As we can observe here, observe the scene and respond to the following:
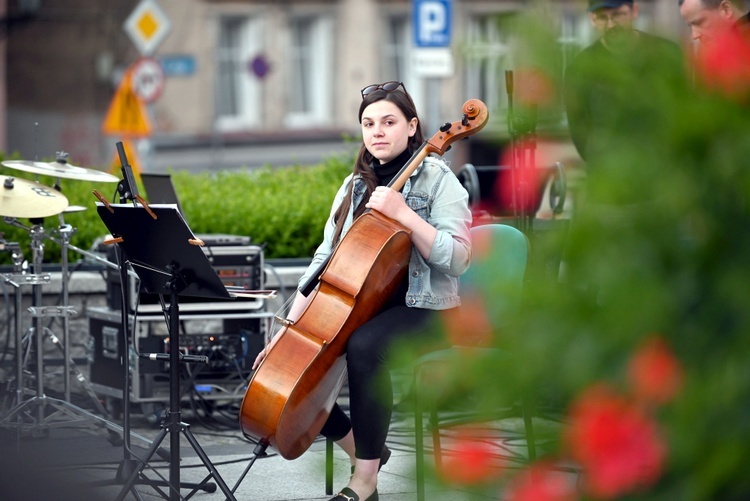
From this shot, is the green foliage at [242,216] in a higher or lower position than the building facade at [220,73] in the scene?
lower

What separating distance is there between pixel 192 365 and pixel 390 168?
1.77 m

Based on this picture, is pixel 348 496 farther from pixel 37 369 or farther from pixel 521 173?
pixel 521 173

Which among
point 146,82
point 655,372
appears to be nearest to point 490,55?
point 655,372

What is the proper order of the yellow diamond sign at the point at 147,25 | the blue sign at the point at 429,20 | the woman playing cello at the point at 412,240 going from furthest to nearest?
the yellow diamond sign at the point at 147,25, the blue sign at the point at 429,20, the woman playing cello at the point at 412,240

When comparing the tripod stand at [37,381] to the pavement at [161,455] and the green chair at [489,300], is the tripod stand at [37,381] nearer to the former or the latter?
the pavement at [161,455]

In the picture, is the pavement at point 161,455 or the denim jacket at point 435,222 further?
the denim jacket at point 435,222

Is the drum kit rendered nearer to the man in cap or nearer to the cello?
the cello

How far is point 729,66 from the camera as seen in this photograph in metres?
0.96

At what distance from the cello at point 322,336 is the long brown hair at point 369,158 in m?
0.32

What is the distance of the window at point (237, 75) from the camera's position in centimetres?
2366

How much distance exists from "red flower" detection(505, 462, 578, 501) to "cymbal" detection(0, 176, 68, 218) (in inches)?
144

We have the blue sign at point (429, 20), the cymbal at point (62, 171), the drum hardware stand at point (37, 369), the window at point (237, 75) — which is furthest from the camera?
the window at point (237, 75)

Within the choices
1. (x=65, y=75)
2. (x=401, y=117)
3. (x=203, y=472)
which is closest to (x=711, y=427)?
(x=401, y=117)

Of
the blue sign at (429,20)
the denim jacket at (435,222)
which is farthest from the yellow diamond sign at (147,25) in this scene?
the denim jacket at (435,222)
